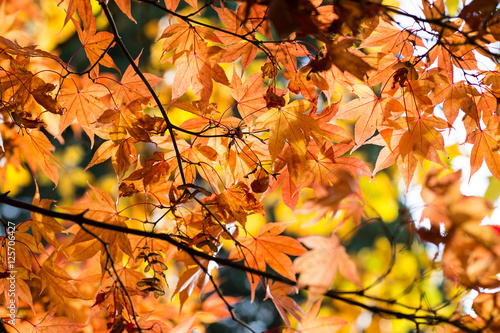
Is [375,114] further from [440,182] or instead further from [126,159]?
[126,159]

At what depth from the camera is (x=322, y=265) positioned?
46 cm

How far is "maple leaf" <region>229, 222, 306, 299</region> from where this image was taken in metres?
0.78

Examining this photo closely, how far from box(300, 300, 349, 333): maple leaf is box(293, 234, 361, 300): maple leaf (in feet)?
0.98

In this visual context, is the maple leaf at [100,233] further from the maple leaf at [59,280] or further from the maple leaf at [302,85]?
the maple leaf at [302,85]

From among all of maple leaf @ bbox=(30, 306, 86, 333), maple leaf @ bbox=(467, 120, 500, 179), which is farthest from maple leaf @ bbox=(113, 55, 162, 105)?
maple leaf @ bbox=(467, 120, 500, 179)

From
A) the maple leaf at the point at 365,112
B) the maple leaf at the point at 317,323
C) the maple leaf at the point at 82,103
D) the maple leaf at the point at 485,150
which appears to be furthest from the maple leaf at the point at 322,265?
the maple leaf at the point at 82,103

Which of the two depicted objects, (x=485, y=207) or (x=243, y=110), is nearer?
(x=485, y=207)

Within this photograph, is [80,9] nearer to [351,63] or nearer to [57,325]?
[351,63]

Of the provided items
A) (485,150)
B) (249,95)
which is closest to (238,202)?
(249,95)

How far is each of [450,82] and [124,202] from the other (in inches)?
124

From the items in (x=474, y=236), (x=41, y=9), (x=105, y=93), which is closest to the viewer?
(x=474, y=236)

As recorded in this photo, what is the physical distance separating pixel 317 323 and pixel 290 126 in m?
0.44

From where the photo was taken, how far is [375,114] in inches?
33.9

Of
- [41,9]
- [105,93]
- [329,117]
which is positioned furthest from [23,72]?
[41,9]
